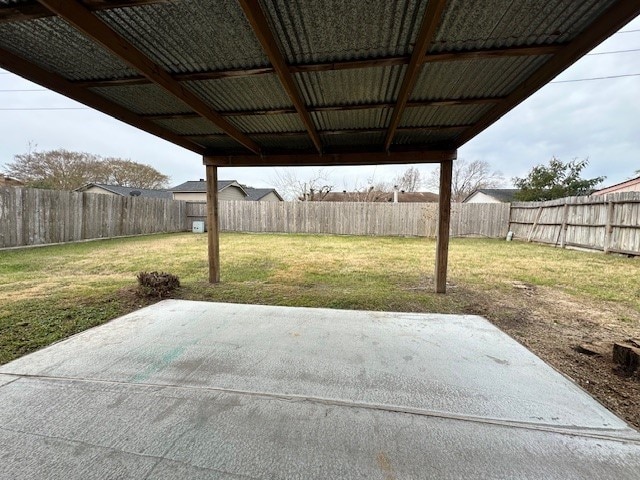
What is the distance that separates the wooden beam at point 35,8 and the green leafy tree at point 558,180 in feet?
57.4

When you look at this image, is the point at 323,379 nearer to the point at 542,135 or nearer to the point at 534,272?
the point at 534,272

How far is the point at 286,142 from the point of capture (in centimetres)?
405

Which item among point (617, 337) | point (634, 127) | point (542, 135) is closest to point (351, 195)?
point (542, 135)

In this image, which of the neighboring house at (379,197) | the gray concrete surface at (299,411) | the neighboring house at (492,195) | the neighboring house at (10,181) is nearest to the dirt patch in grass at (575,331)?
the gray concrete surface at (299,411)

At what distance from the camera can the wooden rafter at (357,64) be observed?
1879 millimetres

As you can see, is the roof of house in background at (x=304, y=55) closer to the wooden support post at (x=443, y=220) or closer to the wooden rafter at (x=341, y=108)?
the wooden rafter at (x=341, y=108)

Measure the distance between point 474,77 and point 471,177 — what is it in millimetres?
30568

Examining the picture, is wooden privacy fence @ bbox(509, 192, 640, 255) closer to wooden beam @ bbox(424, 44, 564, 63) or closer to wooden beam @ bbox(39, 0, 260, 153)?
wooden beam @ bbox(424, 44, 564, 63)

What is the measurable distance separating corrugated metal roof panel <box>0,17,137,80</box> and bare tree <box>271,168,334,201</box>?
67.4 feet

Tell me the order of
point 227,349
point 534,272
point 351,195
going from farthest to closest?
point 351,195 → point 534,272 → point 227,349

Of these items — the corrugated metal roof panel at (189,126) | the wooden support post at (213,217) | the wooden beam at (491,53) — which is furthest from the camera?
the wooden support post at (213,217)

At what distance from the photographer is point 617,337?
8.57 feet

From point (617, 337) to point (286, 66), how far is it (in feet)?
12.6

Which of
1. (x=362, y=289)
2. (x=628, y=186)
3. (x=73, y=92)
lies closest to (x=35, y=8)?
(x=73, y=92)
